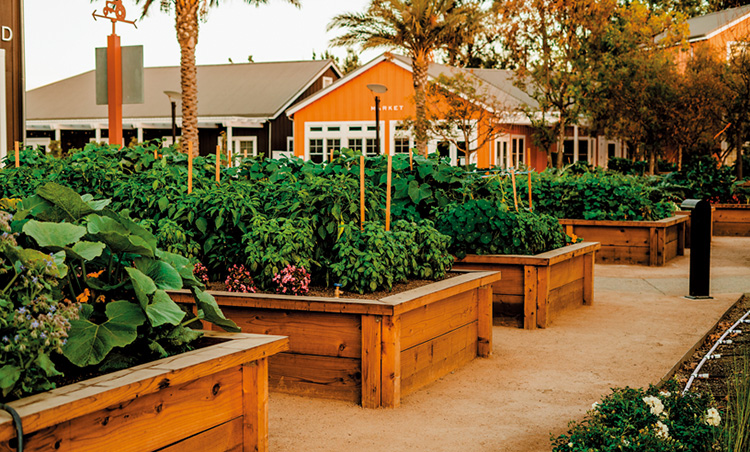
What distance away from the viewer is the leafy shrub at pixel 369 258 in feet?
16.1

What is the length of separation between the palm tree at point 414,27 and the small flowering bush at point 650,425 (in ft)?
78.1

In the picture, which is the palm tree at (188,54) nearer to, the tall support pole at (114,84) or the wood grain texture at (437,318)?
the tall support pole at (114,84)

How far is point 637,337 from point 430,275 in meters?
1.99

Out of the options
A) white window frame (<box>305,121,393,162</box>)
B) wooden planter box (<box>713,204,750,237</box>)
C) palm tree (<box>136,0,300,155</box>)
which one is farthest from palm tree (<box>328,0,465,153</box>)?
wooden planter box (<box>713,204,750,237</box>)

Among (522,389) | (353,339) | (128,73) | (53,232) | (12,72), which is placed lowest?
(522,389)

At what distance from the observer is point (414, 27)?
92.4 ft

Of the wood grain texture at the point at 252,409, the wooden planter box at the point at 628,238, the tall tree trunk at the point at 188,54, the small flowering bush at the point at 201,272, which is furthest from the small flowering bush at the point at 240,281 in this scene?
the tall tree trunk at the point at 188,54

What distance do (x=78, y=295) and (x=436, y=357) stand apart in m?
2.62

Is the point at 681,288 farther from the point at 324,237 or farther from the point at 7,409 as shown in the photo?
the point at 7,409

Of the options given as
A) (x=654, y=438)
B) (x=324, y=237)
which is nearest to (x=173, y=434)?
(x=654, y=438)

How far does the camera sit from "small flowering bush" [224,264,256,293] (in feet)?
16.5

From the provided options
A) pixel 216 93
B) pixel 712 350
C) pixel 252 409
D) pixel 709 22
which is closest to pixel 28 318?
pixel 252 409

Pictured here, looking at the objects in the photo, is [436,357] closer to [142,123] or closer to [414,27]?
[414,27]

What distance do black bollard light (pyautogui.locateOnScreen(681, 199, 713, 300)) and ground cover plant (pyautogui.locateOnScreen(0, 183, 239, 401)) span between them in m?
6.24
